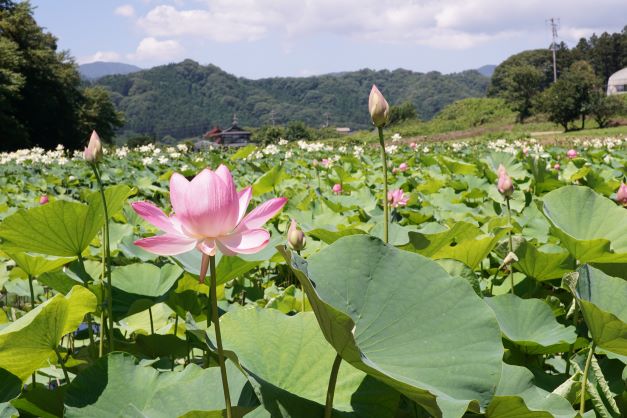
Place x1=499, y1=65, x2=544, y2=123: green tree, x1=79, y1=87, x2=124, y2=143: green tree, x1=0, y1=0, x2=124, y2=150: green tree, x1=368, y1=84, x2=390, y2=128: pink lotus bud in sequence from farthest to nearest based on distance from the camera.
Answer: x1=499, y1=65, x2=544, y2=123: green tree, x1=79, y1=87, x2=124, y2=143: green tree, x1=0, y1=0, x2=124, y2=150: green tree, x1=368, y1=84, x2=390, y2=128: pink lotus bud

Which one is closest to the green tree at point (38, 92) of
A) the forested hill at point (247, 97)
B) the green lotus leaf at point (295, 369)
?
the green lotus leaf at point (295, 369)

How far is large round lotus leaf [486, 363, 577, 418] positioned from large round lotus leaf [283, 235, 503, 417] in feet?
0.22

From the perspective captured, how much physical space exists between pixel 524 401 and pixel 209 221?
0.37 metres

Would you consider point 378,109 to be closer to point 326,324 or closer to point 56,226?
point 326,324

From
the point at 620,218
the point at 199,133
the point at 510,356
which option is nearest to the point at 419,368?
the point at 510,356

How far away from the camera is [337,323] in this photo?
17.2 inches

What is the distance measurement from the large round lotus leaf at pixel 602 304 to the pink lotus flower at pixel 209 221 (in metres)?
0.33

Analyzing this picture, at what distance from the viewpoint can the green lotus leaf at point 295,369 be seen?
54 centimetres

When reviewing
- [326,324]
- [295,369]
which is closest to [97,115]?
[295,369]

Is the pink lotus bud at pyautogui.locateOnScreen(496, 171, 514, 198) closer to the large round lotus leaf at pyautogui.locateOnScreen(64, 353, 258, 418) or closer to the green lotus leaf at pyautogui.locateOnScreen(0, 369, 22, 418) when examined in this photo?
the large round lotus leaf at pyautogui.locateOnScreen(64, 353, 258, 418)

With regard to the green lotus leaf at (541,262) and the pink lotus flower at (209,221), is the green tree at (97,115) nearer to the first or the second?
the green lotus leaf at (541,262)

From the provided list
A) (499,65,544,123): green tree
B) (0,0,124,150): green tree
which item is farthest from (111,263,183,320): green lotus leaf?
(499,65,544,123): green tree

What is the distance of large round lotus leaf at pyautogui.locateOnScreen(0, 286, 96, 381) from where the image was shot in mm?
627

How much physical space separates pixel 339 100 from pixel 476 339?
96.1 meters
